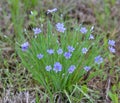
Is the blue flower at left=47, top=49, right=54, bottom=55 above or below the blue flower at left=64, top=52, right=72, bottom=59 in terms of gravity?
above

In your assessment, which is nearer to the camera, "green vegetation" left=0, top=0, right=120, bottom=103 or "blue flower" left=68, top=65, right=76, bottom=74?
"blue flower" left=68, top=65, right=76, bottom=74

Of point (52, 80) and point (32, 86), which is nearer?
point (52, 80)

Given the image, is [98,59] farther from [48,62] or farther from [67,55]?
[48,62]

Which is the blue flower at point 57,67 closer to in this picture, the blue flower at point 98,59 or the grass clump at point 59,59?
the grass clump at point 59,59

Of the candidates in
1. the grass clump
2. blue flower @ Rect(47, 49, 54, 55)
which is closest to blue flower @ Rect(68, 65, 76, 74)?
the grass clump

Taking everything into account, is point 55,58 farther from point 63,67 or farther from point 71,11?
point 71,11

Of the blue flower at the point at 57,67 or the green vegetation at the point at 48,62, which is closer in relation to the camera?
the blue flower at the point at 57,67

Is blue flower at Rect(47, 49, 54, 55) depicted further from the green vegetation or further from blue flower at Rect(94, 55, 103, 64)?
blue flower at Rect(94, 55, 103, 64)

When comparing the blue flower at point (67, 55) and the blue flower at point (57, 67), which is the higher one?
the blue flower at point (67, 55)

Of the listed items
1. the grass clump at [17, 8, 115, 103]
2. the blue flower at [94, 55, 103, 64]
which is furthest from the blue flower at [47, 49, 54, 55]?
the blue flower at [94, 55, 103, 64]

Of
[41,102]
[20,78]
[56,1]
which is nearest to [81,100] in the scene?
[41,102]

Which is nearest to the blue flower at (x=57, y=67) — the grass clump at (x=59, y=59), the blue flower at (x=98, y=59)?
the grass clump at (x=59, y=59)
